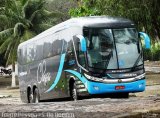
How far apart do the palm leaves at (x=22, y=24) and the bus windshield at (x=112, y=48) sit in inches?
1081

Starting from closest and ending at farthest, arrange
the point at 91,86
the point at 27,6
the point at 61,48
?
the point at 91,86 < the point at 61,48 < the point at 27,6

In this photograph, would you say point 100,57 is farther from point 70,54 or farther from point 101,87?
point 70,54

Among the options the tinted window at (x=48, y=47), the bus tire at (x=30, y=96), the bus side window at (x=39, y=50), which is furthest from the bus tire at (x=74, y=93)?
the bus tire at (x=30, y=96)

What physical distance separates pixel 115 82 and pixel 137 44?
1.67 meters

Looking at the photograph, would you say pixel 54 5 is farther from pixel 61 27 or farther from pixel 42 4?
pixel 61 27

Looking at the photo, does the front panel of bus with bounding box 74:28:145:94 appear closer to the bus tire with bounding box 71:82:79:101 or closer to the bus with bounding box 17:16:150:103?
the bus with bounding box 17:16:150:103

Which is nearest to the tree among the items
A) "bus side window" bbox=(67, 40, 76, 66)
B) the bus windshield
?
"bus side window" bbox=(67, 40, 76, 66)

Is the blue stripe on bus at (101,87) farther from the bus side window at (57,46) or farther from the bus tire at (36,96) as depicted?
the bus tire at (36,96)

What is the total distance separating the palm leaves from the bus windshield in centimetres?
2747

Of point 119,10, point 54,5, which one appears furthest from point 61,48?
point 54,5

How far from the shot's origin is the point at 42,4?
4762 centimetres

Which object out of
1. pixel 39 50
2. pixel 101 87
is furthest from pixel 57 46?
pixel 101 87

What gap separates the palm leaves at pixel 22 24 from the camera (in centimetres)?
4478

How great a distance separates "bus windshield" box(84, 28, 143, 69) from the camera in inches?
668
